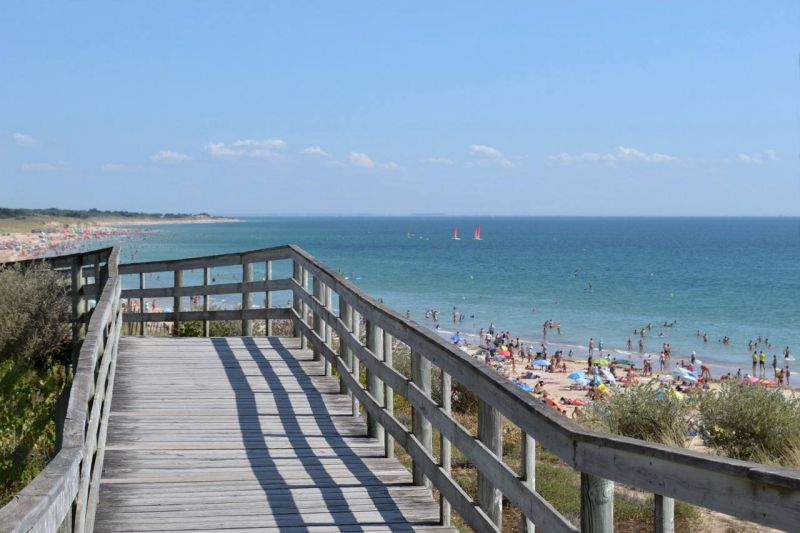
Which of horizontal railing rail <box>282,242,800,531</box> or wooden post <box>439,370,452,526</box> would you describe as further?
wooden post <box>439,370,452,526</box>

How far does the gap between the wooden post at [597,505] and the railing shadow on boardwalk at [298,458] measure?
2.24m

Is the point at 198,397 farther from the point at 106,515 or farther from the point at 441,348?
the point at 441,348

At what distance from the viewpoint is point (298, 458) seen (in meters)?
6.72

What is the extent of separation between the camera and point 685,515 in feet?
24.5

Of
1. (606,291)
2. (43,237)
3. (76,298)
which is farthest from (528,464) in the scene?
(43,237)

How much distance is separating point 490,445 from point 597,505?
1380 mm

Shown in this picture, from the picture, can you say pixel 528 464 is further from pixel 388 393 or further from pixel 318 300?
pixel 318 300

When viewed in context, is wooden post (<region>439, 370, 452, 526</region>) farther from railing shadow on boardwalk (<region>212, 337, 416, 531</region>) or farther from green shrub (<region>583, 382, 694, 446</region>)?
green shrub (<region>583, 382, 694, 446</region>)

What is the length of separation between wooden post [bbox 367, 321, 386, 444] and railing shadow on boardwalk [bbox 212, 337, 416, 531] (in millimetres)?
279

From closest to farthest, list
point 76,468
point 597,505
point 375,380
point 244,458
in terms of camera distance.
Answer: point 76,468 → point 597,505 → point 244,458 → point 375,380

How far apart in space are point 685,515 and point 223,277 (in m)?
75.8

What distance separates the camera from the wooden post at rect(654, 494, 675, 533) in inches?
111

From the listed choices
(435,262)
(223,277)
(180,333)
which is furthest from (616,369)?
(435,262)

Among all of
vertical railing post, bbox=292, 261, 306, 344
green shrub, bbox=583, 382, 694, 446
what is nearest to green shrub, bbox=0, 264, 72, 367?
vertical railing post, bbox=292, 261, 306, 344
